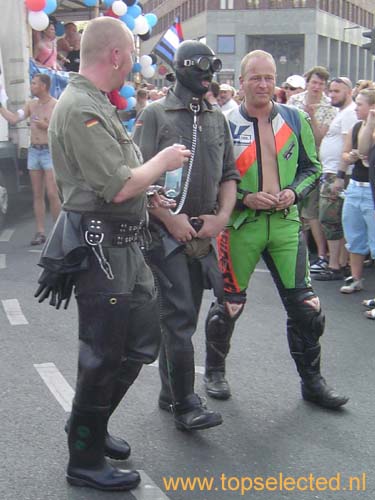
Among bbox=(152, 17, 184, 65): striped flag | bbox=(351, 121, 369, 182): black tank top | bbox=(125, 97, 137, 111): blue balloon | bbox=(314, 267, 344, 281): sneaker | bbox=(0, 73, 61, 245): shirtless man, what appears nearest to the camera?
bbox=(351, 121, 369, 182): black tank top

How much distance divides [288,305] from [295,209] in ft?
1.84

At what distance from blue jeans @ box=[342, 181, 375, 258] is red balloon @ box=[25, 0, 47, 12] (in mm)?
5967

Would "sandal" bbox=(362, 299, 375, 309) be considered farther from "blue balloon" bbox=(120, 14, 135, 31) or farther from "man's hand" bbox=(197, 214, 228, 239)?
"blue balloon" bbox=(120, 14, 135, 31)

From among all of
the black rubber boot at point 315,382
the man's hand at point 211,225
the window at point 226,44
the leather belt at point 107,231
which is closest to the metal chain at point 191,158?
the man's hand at point 211,225

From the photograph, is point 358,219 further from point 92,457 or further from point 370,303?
point 92,457

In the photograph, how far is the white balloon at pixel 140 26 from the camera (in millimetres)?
14984

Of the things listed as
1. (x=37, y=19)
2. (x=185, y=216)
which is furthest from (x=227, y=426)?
(x=37, y=19)

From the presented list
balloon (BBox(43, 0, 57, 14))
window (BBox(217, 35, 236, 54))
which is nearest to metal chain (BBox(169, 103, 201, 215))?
balloon (BBox(43, 0, 57, 14))

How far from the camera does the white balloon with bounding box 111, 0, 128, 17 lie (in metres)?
14.1

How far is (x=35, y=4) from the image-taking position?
11625 mm

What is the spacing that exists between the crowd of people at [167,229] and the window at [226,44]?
64.5m

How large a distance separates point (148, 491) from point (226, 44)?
6703 centimetres

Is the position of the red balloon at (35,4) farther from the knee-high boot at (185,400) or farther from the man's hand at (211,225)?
the knee-high boot at (185,400)

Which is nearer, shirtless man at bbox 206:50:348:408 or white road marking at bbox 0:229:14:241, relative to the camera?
shirtless man at bbox 206:50:348:408
